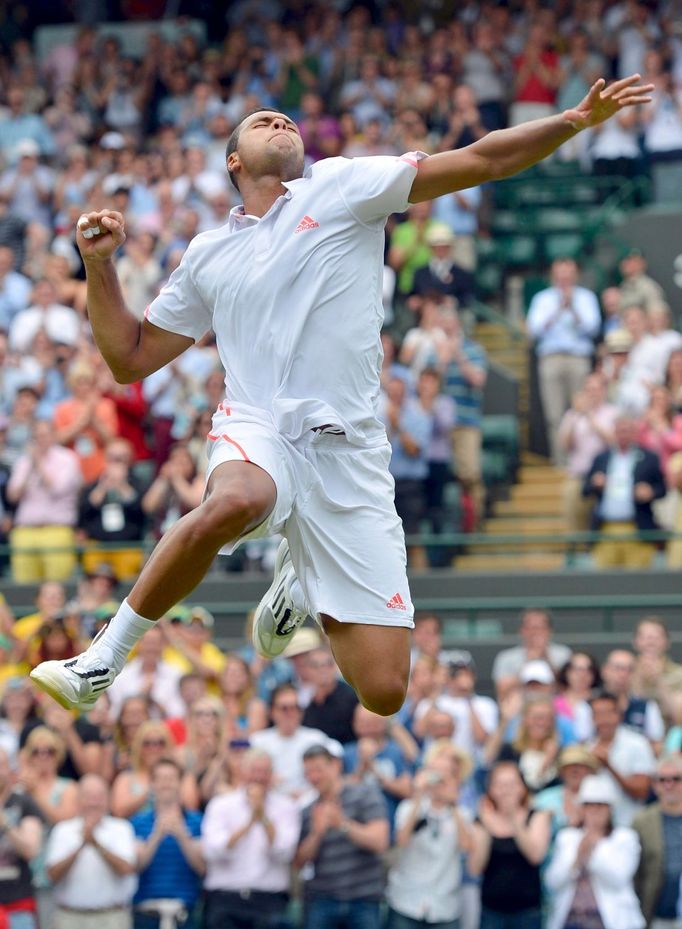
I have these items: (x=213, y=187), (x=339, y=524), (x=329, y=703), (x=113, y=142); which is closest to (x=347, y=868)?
(x=329, y=703)

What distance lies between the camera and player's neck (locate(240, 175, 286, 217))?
22.2 ft

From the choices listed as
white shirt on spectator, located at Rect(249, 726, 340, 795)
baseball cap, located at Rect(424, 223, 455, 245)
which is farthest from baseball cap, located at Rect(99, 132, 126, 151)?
white shirt on spectator, located at Rect(249, 726, 340, 795)

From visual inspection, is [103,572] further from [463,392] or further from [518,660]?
[463,392]

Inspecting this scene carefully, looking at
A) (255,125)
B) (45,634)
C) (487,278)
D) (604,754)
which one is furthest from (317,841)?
(487,278)

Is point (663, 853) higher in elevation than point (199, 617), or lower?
lower

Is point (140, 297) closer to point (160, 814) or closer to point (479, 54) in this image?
point (479, 54)

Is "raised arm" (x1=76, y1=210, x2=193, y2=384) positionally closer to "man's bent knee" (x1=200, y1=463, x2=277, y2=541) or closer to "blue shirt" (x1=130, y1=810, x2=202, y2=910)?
"man's bent knee" (x1=200, y1=463, x2=277, y2=541)

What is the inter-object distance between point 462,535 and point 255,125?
772 cm

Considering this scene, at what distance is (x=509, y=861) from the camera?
1047 cm

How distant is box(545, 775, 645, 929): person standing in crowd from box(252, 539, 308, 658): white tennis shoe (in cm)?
360

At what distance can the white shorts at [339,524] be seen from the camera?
6621 millimetres

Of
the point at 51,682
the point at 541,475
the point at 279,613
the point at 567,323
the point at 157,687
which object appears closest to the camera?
the point at 51,682

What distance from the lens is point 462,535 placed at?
14.2 m

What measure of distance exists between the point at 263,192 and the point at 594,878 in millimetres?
5161
